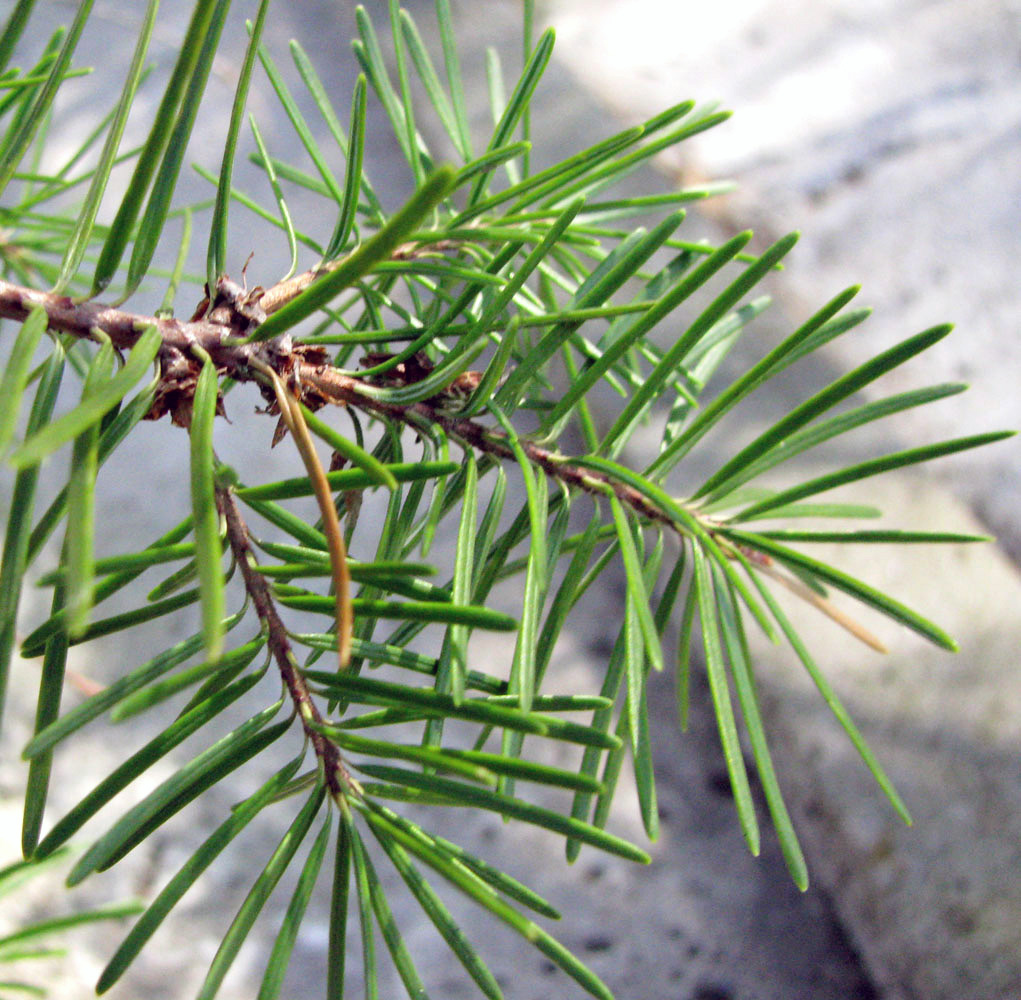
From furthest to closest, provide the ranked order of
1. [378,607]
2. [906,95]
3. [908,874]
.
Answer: [906,95]
[908,874]
[378,607]

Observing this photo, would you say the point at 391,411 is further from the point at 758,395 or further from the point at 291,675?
the point at 758,395

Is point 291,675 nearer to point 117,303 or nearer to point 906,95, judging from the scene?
point 117,303

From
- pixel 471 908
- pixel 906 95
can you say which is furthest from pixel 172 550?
pixel 906 95

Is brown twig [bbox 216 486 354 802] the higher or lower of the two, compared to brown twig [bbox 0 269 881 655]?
lower

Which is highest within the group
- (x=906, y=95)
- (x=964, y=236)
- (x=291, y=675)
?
(x=906, y=95)

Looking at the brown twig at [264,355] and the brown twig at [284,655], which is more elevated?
the brown twig at [264,355]

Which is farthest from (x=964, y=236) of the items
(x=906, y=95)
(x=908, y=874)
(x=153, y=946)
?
(x=153, y=946)

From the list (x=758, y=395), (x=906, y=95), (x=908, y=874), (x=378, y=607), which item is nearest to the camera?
(x=378, y=607)

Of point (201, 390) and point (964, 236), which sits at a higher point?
point (964, 236)

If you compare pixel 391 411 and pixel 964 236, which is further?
pixel 964 236
